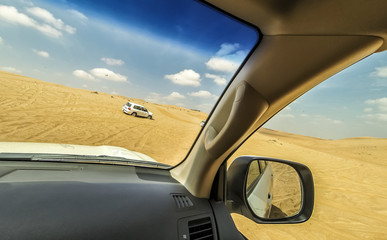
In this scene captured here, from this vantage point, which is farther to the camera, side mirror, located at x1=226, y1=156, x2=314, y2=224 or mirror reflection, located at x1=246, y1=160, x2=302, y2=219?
mirror reflection, located at x1=246, y1=160, x2=302, y2=219

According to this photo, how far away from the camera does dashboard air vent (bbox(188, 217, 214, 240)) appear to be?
4.45 ft

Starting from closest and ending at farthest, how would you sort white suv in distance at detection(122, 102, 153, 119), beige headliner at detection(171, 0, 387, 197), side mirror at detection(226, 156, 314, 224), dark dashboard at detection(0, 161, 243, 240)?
1. beige headliner at detection(171, 0, 387, 197)
2. dark dashboard at detection(0, 161, 243, 240)
3. side mirror at detection(226, 156, 314, 224)
4. white suv in distance at detection(122, 102, 153, 119)

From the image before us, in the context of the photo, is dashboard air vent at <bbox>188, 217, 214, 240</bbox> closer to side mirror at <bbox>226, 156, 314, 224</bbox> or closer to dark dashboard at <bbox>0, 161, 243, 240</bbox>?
dark dashboard at <bbox>0, 161, 243, 240</bbox>

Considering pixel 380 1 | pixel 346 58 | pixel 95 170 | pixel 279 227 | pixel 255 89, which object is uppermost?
pixel 380 1

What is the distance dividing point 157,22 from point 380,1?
5.07 ft

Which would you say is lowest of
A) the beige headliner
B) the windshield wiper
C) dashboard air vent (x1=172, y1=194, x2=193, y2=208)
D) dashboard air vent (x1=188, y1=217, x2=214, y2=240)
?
dashboard air vent (x1=188, y1=217, x2=214, y2=240)

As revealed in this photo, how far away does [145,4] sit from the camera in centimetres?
160

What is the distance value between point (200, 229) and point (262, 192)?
33.7 inches

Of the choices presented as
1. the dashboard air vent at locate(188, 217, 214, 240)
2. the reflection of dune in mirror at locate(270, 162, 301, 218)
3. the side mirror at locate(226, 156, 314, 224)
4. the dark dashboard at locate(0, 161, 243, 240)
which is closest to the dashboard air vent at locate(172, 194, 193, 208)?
the dark dashboard at locate(0, 161, 243, 240)

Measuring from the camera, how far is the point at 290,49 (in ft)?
3.32

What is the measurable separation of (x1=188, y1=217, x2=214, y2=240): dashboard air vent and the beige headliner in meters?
0.50

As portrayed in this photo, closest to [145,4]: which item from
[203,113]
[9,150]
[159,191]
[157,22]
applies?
[157,22]

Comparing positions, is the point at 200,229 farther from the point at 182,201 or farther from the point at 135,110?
the point at 135,110

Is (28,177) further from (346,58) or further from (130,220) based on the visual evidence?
(346,58)
